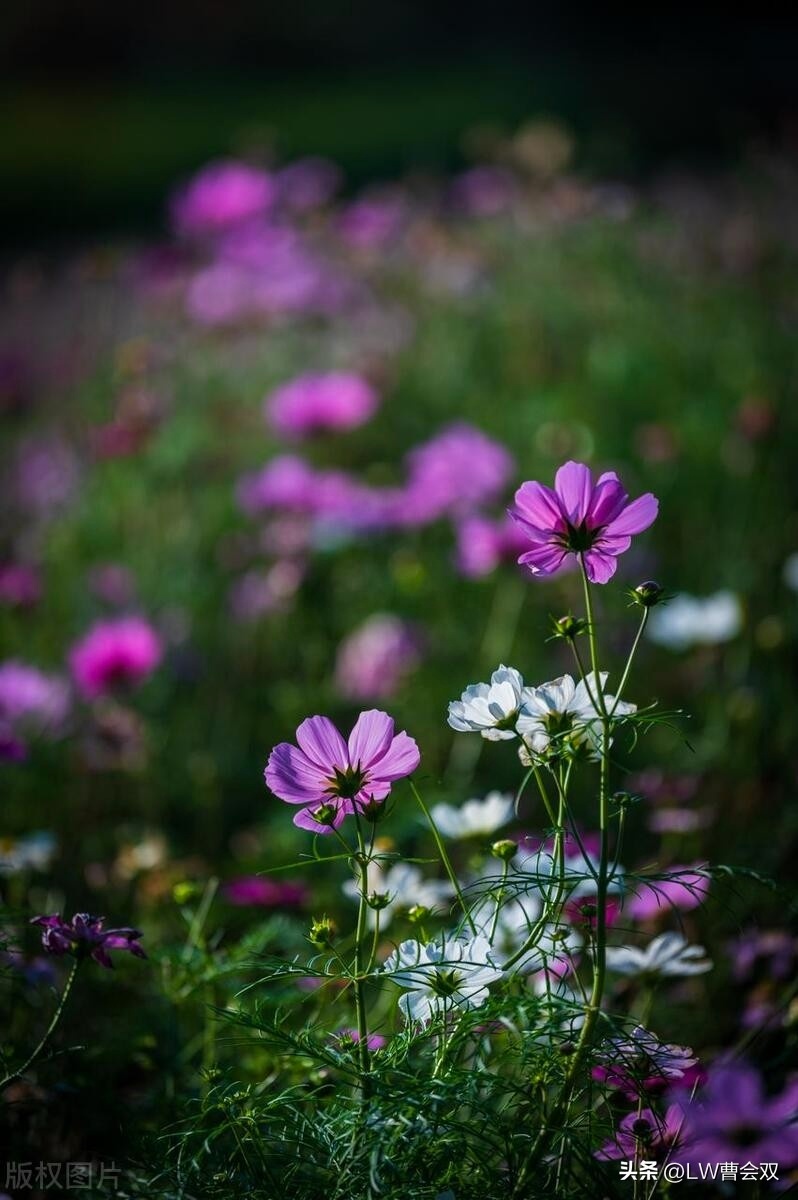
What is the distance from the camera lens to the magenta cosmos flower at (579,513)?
2.37 feet

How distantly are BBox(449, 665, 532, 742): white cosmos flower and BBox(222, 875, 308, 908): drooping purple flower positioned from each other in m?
0.56

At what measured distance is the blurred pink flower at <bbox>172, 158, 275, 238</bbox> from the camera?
271cm

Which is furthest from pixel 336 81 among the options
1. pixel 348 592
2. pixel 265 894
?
pixel 265 894

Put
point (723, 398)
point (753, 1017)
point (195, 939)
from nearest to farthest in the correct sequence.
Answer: point (195, 939) → point (753, 1017) → point (723, 398)

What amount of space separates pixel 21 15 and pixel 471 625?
10894 millimetres

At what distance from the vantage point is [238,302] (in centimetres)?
290

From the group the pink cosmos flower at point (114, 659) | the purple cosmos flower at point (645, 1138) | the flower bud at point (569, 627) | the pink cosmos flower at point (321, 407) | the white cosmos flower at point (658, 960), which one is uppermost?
the pink cosmos flower at point (321, 407)

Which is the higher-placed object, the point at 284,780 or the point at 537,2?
the point at 537,2

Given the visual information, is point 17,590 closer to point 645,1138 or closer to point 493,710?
point 493,710

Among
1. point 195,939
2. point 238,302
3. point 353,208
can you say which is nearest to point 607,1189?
point 195,939

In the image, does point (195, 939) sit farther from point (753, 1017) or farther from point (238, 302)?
point (238, 302)

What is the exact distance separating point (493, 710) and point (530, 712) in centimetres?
3

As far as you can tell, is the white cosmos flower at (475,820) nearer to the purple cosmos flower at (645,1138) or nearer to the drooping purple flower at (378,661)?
the purple cosmos flower at (645,1138)

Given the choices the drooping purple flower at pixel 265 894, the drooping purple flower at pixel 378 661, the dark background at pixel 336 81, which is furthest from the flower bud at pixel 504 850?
the dark background at pixel 336 81
